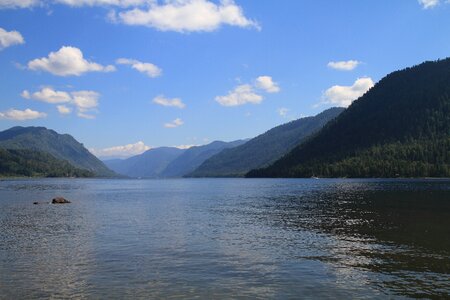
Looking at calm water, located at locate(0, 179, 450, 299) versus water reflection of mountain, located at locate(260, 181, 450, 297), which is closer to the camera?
calm water, located at locate(0, 179, 450, 299)

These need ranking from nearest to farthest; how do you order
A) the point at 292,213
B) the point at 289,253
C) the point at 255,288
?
the point at 255,288 → the point at 289,253 → the point at 292,213

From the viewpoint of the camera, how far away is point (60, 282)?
37000 millimetres

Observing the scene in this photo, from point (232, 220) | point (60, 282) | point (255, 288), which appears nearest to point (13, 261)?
point (60, 282)

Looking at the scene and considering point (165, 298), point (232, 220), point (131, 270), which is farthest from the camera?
point (232, 220)

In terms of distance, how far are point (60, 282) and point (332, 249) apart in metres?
30.8

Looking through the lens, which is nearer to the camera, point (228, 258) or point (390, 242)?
point (228, 258)

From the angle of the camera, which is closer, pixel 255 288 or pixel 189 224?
pixel 255 288

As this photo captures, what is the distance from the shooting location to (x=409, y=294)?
107ft

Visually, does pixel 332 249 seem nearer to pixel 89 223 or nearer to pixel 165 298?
pixel 165 298

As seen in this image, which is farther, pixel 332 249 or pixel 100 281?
pixel 332 249

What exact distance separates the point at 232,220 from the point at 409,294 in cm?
5161

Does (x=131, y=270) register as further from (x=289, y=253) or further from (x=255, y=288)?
(x=289, y=253)

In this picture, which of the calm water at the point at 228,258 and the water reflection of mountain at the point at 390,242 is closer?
the calm water at the point at 228,258

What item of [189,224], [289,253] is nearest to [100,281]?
[289,253]
